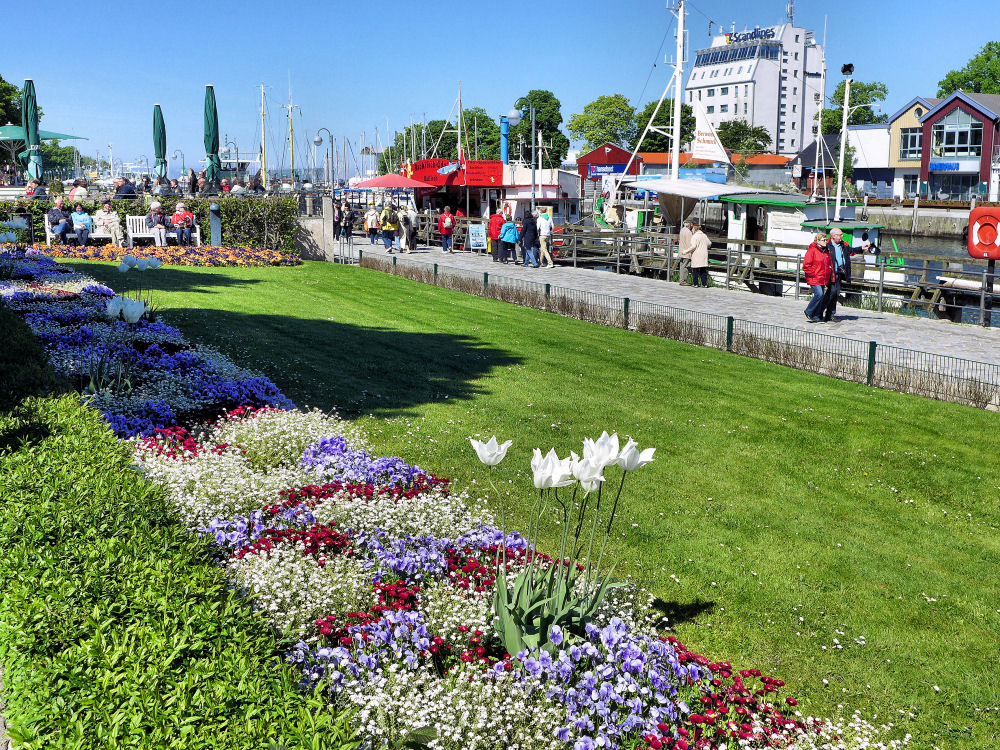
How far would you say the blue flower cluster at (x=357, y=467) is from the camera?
7.46m

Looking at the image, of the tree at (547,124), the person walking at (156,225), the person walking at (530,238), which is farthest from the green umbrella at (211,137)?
the tree at (547,124)

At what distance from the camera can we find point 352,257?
2997 centimetres

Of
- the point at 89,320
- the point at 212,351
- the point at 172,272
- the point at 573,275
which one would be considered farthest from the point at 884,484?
the point at 573,275

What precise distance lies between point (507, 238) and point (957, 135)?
218 ft

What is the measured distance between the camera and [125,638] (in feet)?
12.7

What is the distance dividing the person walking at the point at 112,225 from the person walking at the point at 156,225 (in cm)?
74

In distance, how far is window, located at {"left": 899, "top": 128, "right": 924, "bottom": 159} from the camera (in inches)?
3506

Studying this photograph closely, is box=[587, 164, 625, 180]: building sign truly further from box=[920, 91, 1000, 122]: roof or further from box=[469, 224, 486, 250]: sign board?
box=[469, 224, 486, 250]: sign board

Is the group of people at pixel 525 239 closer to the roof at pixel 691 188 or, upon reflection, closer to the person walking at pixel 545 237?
the person walking at pixel 545 237

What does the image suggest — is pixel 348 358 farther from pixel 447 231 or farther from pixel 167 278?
pixel 447 231

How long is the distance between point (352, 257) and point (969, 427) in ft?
72.3

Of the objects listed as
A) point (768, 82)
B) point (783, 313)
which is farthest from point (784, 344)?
point (768, 82)

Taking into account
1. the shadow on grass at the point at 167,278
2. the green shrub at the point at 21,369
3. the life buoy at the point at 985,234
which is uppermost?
the life buoy at the point at 985,234

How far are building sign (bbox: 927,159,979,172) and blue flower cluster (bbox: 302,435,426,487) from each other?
3345 inches
